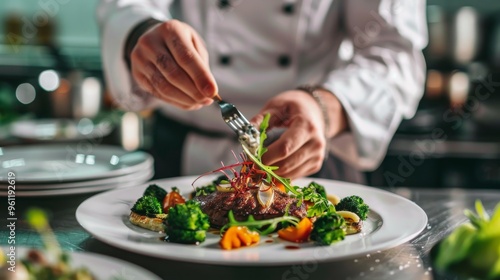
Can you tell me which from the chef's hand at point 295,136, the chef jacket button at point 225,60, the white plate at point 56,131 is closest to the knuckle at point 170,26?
the chef's hand at point 295,136

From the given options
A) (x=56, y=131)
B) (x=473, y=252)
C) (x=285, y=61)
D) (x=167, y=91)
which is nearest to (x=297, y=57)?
(x=285, y=61)

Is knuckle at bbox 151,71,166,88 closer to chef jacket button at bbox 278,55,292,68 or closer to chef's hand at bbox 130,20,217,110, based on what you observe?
chef's hand at bbox 130,20,217,110

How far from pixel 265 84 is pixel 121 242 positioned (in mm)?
1140

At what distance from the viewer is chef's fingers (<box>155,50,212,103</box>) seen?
1.45m

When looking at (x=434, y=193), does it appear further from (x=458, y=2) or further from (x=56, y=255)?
(x=458, y=2)

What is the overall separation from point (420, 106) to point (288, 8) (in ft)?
6.43

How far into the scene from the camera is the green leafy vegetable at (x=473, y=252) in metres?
0.87

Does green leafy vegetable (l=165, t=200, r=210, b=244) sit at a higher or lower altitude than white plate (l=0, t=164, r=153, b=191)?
higher

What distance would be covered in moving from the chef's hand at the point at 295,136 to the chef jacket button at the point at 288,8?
0.55 meters

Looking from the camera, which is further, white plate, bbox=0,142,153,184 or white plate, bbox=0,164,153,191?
white plate, bbox=0,142,153,184

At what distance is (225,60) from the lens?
2.14m

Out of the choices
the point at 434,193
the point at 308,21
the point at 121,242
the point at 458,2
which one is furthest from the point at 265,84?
the point at 458,2

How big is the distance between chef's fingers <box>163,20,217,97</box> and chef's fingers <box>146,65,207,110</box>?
97 millimetres

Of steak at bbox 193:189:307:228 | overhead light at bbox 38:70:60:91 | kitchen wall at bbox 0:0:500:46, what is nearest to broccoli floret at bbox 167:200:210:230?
steak at bbox 193:189:307:228
